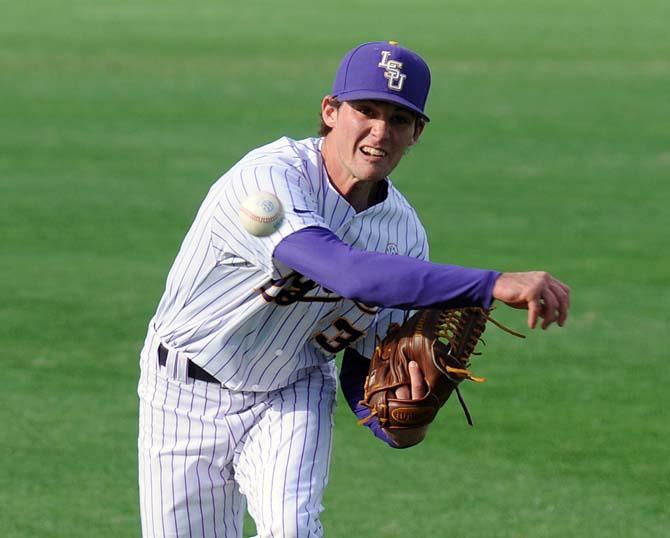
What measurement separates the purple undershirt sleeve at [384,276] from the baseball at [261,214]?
0.09 m

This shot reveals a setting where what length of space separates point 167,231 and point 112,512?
20.0ft

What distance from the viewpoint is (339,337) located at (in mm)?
5160

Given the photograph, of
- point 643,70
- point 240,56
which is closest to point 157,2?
point 240,56

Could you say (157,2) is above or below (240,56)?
above

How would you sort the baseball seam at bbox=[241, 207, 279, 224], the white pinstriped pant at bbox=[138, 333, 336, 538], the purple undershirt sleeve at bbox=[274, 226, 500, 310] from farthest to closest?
the white pinstriped pant at bbox=[138, 333, 336, 538] → the baseball seam at bbox=[241, 207, 279, 224] → the purple undershirt sleeve at bbox=[274, 226, 500, 310]

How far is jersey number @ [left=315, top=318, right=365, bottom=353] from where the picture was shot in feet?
16.9

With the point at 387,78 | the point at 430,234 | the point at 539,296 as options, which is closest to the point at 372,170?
the point at 387,78

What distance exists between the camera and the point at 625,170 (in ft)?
53.2

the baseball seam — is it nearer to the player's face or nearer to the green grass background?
the player's face

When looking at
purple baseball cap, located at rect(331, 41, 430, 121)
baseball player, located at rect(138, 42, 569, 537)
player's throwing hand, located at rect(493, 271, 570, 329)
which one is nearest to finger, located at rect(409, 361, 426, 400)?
baseball player, located at rect(138, 42, 569, 537)

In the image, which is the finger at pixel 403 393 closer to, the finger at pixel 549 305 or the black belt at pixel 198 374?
the black belt at pixel 198 374

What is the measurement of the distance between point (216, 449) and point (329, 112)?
1.24m

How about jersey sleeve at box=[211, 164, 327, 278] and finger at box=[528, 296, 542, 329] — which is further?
jersey sleeve at box=[211, 164, 327, 278]

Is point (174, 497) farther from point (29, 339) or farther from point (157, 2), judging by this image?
point (157, 2)
